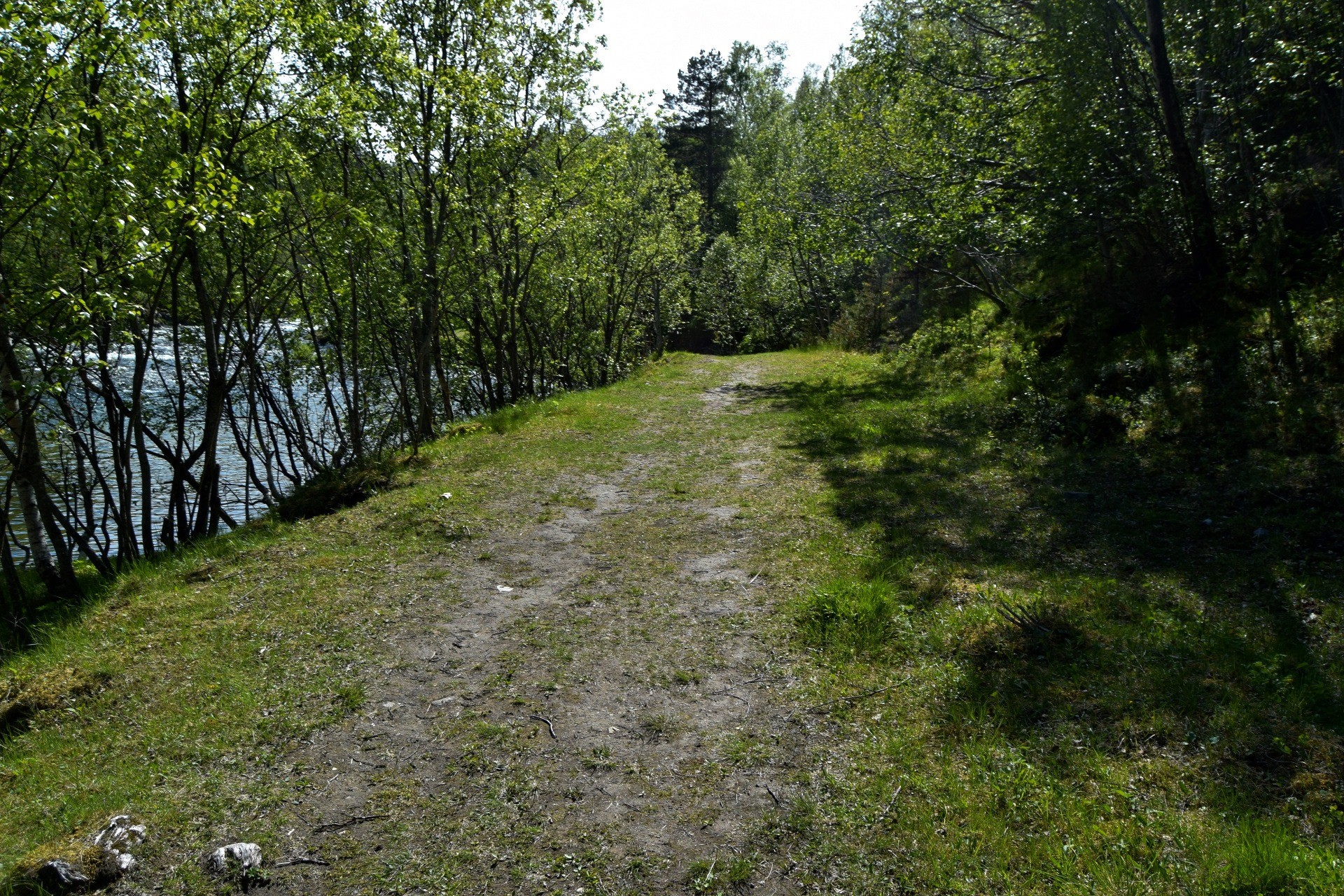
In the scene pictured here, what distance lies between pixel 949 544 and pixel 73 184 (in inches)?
339

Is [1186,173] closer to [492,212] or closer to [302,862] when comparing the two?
[492,212]

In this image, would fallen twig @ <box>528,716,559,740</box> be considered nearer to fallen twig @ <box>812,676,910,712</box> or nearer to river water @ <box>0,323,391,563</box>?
fallen twig @ <box>812,676,910,712</box>

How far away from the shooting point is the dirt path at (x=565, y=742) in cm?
348

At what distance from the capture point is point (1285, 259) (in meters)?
9.04

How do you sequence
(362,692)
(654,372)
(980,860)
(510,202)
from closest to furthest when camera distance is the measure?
(980,860) < (362,692) < (510,202) < (654,372)

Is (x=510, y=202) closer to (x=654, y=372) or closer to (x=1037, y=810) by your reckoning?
(x=654, y=372)

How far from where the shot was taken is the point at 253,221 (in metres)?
7.42

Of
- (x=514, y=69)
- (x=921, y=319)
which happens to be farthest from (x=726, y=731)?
(x=921, y=319)

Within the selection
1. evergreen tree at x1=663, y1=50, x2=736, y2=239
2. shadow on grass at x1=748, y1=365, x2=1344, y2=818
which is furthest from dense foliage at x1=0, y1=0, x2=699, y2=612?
evergreen tree at x1=663, y1=50, x2=736, y2=239

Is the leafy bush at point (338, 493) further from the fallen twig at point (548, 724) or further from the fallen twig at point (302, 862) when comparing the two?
the fallen twig at point (302, 862)

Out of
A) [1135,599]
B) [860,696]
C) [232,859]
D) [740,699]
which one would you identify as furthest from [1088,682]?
[232,859]

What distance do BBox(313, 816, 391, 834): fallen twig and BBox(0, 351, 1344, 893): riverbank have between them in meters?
0.01

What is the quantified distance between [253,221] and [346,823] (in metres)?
6.04

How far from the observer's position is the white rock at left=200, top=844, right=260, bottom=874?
136 inches
